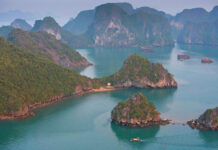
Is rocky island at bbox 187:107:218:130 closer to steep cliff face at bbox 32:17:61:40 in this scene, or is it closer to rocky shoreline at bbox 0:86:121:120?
rocky shoreline at bbox 0:86:121:120

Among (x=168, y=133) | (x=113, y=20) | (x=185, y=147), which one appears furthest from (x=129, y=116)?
(x=113, y=20)

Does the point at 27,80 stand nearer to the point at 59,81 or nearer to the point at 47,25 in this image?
the point at 59,81

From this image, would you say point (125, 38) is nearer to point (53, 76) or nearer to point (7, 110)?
point (53, 76)

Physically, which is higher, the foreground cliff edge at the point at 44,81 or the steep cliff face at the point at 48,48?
the steep cliff face at the point at 48,48

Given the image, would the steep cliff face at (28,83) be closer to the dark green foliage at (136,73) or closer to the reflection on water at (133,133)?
the dark green foliage at (136,73)

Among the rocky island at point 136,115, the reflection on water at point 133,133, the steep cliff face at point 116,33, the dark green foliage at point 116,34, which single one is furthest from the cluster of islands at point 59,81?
the steep cliff face at point 116,33

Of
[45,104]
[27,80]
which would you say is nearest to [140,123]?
[45,104]
